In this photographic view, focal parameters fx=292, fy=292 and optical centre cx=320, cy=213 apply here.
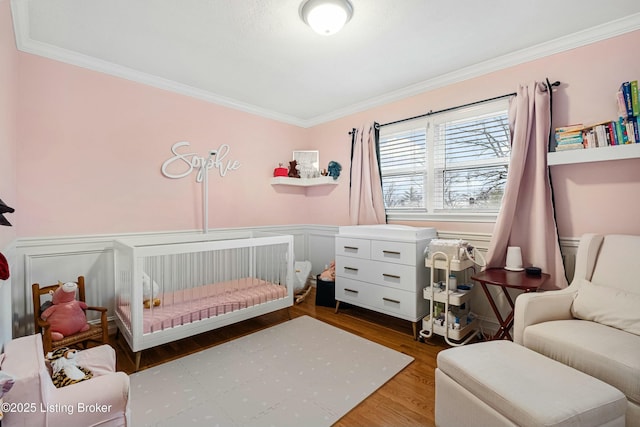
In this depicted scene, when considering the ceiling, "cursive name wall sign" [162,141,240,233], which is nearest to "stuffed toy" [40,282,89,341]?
"cursive name wall sign" [162,141,240,233]

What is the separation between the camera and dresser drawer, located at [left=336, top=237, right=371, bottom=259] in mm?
2799

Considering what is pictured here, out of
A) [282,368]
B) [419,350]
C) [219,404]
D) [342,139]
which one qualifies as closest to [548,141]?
[419,350]

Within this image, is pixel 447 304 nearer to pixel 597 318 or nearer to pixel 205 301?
pixel 597 318

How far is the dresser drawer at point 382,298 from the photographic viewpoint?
248cm

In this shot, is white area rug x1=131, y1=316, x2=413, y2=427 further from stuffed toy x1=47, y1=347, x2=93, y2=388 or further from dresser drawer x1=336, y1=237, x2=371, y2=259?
dresser drawer x1=336, y1=237, x2=371, y2=259

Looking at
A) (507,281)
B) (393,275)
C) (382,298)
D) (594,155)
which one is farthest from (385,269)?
(594,155)

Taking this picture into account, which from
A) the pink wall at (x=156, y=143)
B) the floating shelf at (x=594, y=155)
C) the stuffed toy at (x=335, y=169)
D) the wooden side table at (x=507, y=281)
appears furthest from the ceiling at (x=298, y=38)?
the wooden side table at (x=507, y=281)

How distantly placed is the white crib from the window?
4.61 feet

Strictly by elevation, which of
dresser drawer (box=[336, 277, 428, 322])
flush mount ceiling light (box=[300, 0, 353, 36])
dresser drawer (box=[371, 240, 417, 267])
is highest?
flush mount ceiling light (box=[300, 0, 353, 36])

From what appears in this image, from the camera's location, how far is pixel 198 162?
3.05 meters

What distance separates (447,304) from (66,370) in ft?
7.54

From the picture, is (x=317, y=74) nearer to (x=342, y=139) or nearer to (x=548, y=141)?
(x=342, y=139)

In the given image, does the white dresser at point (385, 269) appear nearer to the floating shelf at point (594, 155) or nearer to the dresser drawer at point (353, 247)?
the dresser drawer at point (353, 247)

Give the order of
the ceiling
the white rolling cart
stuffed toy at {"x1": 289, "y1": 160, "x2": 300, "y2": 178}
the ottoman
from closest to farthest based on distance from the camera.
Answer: the ottoman < the ceiling < the white rolling cart < stuffed toy at {"x1": 289, "y1": 160, "x2": 300, "y2": 178}
